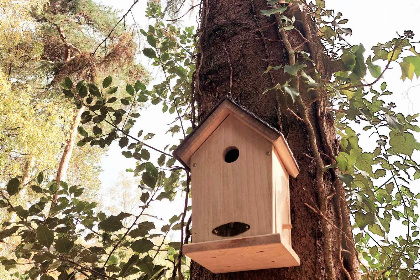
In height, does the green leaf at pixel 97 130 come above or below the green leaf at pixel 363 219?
above

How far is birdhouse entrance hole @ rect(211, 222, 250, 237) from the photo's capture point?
2.47ft

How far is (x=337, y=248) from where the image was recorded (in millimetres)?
855

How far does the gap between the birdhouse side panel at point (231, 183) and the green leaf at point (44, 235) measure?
0.32m

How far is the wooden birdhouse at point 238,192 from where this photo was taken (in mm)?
734

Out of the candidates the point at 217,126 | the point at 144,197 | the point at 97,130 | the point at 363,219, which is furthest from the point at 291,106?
the point at 97,130

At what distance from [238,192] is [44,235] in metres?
0.43

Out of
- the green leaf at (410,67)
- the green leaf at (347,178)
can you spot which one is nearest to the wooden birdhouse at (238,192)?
the green leaf at (347,178)

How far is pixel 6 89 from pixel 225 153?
6.71 meters

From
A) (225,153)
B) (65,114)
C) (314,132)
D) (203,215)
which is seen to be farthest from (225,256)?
(65,114)

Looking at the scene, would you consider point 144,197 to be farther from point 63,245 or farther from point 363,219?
point 363,219

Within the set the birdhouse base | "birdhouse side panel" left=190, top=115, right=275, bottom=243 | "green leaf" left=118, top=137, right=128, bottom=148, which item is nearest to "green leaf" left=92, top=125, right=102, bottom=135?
"green leaf" left=118, top=137, right=128, bottom=148

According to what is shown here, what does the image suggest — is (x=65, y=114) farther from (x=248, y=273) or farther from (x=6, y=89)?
(x=248, y=273)

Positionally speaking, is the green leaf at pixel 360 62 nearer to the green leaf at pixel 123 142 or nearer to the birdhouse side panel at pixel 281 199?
the birdhouse side panel at pixel 281 199

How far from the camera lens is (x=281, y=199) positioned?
800 mm
